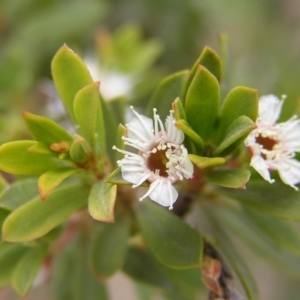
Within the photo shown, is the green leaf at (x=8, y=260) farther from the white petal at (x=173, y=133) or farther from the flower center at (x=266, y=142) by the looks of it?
the flower center at (x=266, y=142)

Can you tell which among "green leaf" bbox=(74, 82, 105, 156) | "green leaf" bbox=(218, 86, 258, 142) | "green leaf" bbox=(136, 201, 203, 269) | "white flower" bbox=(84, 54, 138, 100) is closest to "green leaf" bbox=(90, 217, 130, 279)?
"green leaf" bbox=(136, 201, 203, 269)

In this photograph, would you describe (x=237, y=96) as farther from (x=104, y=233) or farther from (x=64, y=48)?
(x=104, y=233)

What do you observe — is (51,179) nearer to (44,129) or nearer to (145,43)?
(44,129)

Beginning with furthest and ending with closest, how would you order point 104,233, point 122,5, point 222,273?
point 122,5, point 104,233, point 222,273

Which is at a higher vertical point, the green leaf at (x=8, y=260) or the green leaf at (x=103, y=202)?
the green leaf at (x=103, y=202)

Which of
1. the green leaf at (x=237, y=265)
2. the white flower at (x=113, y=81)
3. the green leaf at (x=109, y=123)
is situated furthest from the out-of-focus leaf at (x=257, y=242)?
the white flower at (x=113, y=81)

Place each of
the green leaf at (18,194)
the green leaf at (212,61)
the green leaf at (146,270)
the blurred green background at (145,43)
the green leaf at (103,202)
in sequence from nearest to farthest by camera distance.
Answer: the green leaf at (103,202) < the green leaf at (212,61) < the green leaf at (18,194) < the green leaf at (146,270) < the blurred green background at (145,43)

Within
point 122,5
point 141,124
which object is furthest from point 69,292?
point 122,5
